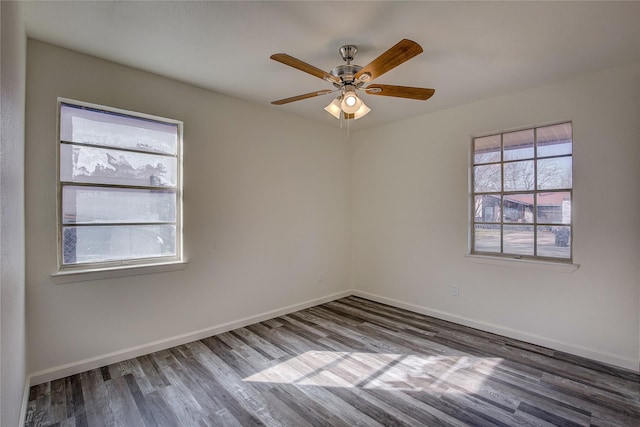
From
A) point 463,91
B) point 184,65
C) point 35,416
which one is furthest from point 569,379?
point 184,65

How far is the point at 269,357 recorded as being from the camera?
2787 millimetres

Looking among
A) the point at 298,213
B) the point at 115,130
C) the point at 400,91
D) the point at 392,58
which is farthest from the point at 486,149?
the point at 115,130

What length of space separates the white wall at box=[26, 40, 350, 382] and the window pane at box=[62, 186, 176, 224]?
0.14 metres

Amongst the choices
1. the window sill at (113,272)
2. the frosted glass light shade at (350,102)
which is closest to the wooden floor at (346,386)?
the window sill at (113,272)

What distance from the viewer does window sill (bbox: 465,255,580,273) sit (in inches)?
114

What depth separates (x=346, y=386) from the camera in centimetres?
233

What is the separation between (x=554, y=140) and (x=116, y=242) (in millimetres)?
4247

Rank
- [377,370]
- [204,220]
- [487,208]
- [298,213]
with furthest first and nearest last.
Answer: [298,213] → [487,208] → [204,220] → [377,370]

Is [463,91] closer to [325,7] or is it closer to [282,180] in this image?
[325,7]

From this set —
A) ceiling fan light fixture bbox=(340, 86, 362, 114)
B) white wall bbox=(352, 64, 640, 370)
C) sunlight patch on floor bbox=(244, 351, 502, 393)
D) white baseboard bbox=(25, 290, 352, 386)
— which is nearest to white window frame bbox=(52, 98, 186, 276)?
white baseboard bbox=(25, 290, 352, 386)

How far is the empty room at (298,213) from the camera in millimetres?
2014

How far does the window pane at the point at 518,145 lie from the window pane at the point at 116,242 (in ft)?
11.9

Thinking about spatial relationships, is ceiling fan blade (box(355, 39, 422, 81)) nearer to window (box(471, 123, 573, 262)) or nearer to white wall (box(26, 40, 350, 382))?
white wall (box(26, 40, 350, 382))

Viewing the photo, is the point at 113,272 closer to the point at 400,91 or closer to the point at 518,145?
the point at 400,91
